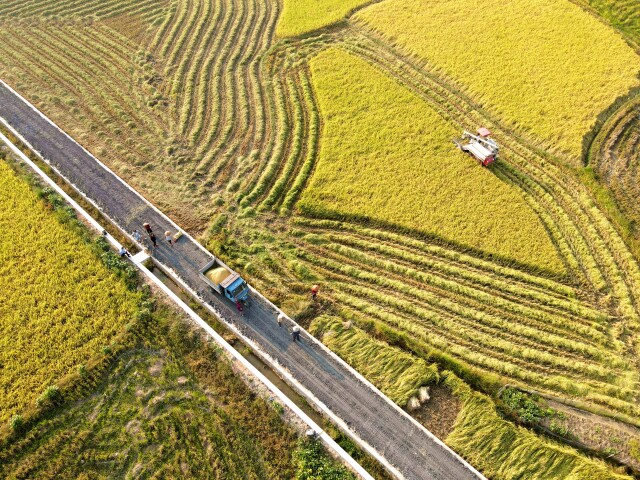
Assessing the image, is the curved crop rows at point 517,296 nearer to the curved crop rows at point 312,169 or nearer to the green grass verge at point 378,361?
the curved crop rows at point 312,169

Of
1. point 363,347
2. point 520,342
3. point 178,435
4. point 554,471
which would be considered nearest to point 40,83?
point 178,435

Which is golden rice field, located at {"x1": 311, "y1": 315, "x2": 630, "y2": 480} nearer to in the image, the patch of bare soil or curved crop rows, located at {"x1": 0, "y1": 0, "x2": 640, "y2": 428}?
the patch of bare soil

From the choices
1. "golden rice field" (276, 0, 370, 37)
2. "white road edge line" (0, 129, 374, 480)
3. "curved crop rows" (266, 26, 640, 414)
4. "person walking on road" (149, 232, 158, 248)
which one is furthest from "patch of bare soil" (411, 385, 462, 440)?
"golden rice field" (276, 0, 370, 37)

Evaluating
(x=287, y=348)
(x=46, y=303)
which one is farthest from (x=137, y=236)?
(x=287, y=348)

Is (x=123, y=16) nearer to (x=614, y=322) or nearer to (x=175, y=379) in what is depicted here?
(x=175, y=379)

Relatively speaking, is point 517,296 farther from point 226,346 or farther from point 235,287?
point 226,346

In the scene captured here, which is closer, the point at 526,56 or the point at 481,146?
the point at 481,146
